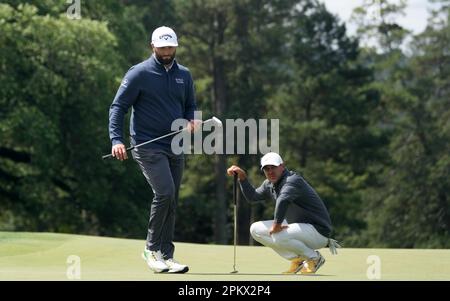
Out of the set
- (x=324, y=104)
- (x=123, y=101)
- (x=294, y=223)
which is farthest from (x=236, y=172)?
(x=324, y=104)

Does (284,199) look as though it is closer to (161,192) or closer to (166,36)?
(161,192)

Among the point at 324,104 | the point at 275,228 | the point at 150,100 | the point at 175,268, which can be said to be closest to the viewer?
the point at 175,268

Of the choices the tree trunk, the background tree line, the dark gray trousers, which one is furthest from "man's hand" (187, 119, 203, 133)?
the tree trunk

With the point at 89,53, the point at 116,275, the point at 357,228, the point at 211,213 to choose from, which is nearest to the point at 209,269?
the point at 116,275

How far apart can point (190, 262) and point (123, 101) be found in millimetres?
2600

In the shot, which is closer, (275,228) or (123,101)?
(123,101)

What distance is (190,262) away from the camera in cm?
1298

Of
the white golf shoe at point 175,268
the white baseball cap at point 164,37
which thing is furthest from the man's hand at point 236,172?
the white baseball cap at point 164,37

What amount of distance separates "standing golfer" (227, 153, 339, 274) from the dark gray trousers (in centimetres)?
63

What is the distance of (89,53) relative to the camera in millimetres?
36219

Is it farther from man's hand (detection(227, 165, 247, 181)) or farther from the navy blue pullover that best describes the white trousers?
the navy blue pullover

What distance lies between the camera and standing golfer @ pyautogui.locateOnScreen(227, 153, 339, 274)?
11203 mm

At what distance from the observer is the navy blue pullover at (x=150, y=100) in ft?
36.1

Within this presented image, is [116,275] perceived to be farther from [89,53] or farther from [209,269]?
[89,53]
